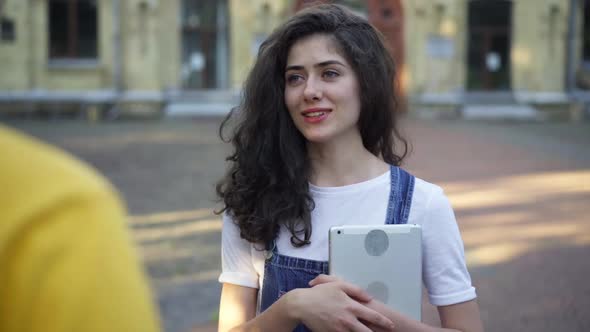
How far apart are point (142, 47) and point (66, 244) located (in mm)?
24878

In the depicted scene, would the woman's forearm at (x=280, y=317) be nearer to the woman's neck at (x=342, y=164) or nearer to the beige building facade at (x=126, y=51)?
the woman's neck at (x=342, y=164)

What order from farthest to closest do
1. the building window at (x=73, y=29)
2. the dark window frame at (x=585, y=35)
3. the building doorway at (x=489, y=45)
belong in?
1. the dark window frame at (x=585, y=35)
2. the building doorway at (x=489, y=45)
3. the building window at (x=73, y=29)

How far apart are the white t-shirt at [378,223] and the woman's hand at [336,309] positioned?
247mm

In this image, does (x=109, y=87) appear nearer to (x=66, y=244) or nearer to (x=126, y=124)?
(x=126, y=124)

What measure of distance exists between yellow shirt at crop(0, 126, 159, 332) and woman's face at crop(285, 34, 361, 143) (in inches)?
61.7

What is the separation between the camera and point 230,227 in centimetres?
238

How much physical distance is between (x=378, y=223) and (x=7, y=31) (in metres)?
24.5

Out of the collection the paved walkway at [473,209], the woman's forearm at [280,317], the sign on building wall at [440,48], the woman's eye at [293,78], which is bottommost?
the paved walkway at [473,209]

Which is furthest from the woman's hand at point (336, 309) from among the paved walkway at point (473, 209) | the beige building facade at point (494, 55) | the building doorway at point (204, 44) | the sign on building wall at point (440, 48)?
the building doorway at point (204, 44)

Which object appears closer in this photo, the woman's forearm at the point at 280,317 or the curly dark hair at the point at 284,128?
the woman's forearm at the point at 280,317

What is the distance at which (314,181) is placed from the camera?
2.39 meters

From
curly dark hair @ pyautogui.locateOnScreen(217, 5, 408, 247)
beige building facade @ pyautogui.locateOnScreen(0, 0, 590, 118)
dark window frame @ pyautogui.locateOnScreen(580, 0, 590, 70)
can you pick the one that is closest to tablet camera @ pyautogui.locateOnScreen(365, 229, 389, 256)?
curly dark hair @ pyautogui.locateOnScreen(217, 5, 408, 247)

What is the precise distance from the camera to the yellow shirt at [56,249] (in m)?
0.77

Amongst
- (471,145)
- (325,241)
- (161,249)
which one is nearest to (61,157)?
(325,241)
